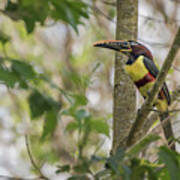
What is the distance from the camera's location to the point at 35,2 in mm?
1476

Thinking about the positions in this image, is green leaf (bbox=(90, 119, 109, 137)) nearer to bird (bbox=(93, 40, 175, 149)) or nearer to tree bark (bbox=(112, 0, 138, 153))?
tree bark (bbox=(112, 0, 138, 153))

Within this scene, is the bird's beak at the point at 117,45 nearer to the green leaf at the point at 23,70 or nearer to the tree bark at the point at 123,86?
the tree bark at the point at 123,86

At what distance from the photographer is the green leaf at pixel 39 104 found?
1.62 metres

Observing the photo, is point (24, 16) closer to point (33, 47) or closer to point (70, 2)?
point (70, 2)

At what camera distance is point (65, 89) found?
514 centimetres

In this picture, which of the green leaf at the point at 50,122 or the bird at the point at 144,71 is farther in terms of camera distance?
the bird at the point at 144,71

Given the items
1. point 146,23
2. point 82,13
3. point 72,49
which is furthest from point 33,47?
point 82,13

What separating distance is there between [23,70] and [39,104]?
167 millimetres

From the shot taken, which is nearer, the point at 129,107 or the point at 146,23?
the point at 129,107

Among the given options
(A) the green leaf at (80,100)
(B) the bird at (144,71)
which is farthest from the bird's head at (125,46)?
(A) the green leaf at (80,100)

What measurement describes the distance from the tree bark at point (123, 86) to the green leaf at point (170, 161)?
57cm

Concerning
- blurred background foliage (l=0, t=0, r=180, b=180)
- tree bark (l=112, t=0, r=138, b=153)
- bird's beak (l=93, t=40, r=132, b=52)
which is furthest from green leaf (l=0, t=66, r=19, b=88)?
Result: bird's beak (l=93, t=40, r=132, b=52)

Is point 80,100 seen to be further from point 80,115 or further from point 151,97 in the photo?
point 151,97

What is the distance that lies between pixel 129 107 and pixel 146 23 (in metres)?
1.06
